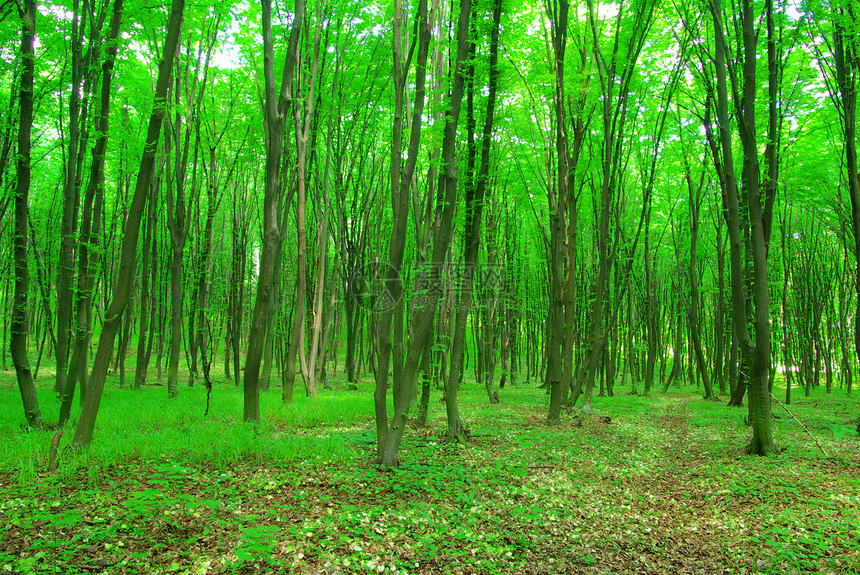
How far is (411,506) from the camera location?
395 cm

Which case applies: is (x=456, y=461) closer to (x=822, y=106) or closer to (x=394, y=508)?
(x=394, y=508)

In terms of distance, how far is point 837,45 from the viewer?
7.65 meters

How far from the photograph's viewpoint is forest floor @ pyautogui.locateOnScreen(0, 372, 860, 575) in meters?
2.88

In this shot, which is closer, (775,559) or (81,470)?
(775,559)

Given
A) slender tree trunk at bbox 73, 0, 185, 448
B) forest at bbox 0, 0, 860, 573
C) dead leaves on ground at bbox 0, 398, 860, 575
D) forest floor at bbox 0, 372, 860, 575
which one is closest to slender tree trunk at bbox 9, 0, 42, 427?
forest at bbox 0, 0, 860, 573

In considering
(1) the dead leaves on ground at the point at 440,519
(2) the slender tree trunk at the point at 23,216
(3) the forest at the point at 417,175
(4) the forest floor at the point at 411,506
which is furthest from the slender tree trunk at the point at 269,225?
(2) the slender tree trunk at the point at 23,216

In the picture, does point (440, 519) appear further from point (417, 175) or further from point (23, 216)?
point (417, 175)

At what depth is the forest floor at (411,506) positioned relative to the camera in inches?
114

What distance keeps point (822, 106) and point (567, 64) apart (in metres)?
5.98

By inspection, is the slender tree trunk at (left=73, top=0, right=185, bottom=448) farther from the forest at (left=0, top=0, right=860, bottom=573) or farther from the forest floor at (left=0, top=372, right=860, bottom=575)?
the forest floor at (left=0, top=372, right=860, bottom=575)

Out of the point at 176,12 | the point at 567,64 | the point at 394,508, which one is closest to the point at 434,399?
the point at 394,508

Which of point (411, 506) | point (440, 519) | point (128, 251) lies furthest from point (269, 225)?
point (440, 519)

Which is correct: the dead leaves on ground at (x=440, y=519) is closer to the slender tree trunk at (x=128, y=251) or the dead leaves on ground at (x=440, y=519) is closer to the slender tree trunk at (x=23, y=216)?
the slender tree trunk at (x=128, y=251)

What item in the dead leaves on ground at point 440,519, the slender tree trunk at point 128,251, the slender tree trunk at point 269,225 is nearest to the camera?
the dead leaves on ground at point 440,519
